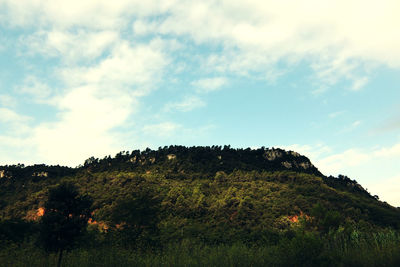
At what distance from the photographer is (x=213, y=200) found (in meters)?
86.2

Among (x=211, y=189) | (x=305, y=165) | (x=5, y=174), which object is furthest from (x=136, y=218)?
(x=5, y=174)

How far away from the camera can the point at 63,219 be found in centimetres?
1540

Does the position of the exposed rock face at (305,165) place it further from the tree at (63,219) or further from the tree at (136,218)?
the tree at (63,219)

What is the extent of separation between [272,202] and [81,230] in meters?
69.6

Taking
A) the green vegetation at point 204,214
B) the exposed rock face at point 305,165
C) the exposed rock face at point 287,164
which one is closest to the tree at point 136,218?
the green vegetation at point 204,214

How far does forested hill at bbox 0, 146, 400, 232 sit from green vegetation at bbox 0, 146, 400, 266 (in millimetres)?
365

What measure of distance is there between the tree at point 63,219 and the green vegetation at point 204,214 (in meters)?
0.24

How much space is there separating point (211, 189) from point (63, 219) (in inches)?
3327

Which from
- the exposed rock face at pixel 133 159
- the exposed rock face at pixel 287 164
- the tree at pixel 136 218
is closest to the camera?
the tree at pixel 136 218

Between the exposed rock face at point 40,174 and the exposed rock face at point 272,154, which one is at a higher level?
the exposed rock face at point 272,154

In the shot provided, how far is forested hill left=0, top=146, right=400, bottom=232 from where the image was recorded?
67.0 m

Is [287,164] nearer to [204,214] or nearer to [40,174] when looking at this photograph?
[204,214]

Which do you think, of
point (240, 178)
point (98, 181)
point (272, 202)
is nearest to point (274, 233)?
point (272, 202)

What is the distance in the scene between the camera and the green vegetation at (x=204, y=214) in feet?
50.0
